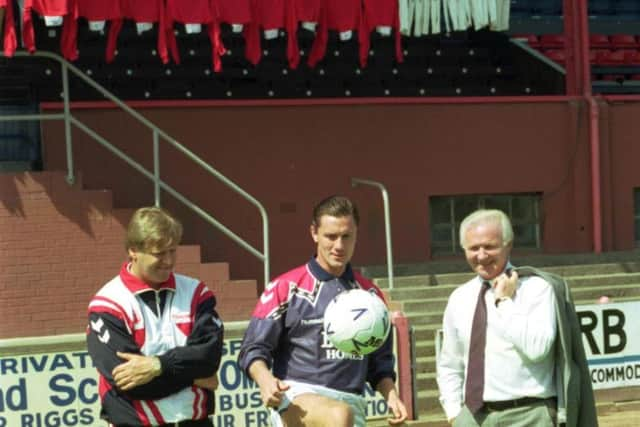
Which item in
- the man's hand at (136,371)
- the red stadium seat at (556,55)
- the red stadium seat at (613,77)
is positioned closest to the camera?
the man's hand at (136,371)

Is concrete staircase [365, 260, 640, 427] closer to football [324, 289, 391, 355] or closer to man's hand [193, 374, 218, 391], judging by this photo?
football [324, 289, 391, 355]

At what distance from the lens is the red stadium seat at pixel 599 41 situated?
70.5 feet

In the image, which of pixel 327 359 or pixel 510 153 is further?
pixel 510 153

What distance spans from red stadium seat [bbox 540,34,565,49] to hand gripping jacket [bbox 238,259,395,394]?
15.3 meters

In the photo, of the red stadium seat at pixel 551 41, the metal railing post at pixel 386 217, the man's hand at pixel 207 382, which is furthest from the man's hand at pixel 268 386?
the red stadium seat at pixel 551 41

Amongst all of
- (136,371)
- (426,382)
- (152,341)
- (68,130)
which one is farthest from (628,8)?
(136,371)

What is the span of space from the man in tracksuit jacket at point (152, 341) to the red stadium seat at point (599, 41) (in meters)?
16.5

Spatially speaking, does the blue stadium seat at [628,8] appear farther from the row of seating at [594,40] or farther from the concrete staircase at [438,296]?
the concrete staircase at [438,296]

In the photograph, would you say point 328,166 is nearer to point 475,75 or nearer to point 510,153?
point 510,153

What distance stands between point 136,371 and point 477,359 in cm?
157

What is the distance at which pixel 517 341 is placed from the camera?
599 centimetres

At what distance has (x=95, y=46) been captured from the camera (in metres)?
16.9

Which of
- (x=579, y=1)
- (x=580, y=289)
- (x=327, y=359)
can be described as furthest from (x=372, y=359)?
(x=579, y=1)

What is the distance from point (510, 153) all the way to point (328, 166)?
2.39 meters
